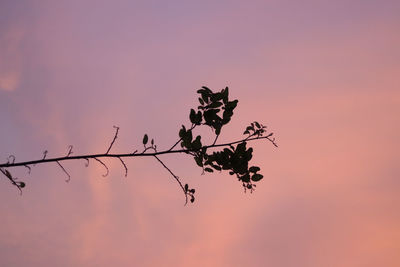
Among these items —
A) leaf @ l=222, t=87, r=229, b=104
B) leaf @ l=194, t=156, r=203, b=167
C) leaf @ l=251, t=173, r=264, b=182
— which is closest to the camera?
leaf @ l=194, t=156, r=203, b=167

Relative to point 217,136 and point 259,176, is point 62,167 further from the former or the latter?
point 259,176

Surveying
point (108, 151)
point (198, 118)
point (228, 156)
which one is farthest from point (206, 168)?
point (108, 151)

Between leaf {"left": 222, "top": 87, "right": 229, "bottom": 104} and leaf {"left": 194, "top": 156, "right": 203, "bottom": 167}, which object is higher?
leaf {"left": 222, "top": 87, "right": 229, "bottom": 104}

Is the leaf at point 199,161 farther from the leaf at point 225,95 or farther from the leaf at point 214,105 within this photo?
the leaf at point 225,95

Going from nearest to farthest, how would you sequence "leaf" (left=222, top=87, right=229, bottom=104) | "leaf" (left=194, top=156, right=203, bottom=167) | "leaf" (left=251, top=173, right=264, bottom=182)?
1. "leaf" (left=194, top=156, right=203, bottom=167)
2. "leaf" (left=222, top=87, right=229, bottom=104)
3. "leaf" (left=251, top=173, right=264, bottom=182)

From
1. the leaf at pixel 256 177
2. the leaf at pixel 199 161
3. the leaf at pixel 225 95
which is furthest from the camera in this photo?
the leaf at pixel 256 177

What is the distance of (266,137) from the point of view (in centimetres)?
450

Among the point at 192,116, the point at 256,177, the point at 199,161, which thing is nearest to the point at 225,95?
the point at 192,116

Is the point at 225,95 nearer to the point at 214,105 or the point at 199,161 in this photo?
the point at 214,105

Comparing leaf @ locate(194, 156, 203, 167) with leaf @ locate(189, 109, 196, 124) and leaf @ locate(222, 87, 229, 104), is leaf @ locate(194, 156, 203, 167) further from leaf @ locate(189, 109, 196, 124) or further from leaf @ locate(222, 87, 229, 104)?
leaf @ locate(222, 87, 229, 104)

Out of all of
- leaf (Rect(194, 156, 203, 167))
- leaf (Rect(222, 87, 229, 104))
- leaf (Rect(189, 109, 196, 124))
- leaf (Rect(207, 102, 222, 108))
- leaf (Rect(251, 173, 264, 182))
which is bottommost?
leaf (Rect(251, 173, 264, 182))

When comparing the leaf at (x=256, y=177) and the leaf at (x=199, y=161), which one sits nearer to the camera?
the leaf at (x=199, y=161)

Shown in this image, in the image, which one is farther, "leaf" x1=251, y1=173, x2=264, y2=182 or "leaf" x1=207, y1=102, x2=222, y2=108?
"leaf" x1=251, y1=173, x2=264, y2=182

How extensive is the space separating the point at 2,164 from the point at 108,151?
3.38 ft
